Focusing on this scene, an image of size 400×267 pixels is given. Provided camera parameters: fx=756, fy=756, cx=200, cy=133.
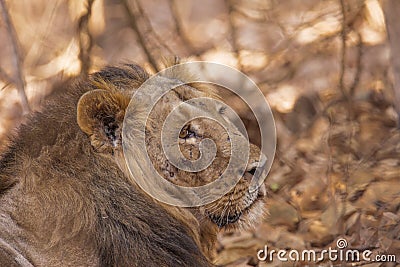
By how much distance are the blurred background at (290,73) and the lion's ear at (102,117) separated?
2.00m

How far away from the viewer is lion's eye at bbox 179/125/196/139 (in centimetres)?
332

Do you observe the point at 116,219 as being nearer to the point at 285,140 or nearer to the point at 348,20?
the point at 285,140

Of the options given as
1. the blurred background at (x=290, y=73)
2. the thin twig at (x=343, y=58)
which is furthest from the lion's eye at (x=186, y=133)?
the thin twig at (x=343, y=58)

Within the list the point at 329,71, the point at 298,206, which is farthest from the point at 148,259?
the point at 329,71

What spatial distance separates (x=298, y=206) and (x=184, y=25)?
2.28 meters

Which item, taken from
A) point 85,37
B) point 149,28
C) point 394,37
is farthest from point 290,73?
point 85,37

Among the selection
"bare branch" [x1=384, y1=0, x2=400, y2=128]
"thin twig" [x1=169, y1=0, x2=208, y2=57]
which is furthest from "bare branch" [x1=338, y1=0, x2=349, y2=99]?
"thin twig" [x1=169, y1=0, x2=208, y2=57]

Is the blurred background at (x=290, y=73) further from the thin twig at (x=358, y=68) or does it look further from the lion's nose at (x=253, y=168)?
the lion's nose at (x=253, y=168)

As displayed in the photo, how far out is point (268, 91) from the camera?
612 cm

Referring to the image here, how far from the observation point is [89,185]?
10.5 ft

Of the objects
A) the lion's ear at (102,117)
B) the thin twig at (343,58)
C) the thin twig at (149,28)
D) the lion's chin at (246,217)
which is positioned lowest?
the thin twig at (343,58)

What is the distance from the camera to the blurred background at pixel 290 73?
5.16 metres

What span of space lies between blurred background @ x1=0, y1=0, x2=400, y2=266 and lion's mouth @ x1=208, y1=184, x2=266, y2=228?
1.37m

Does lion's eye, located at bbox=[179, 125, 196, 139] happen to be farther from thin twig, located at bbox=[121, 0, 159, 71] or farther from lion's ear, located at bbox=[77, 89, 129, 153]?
thin twig, located at bbox=[121, 0, 159, 71]
